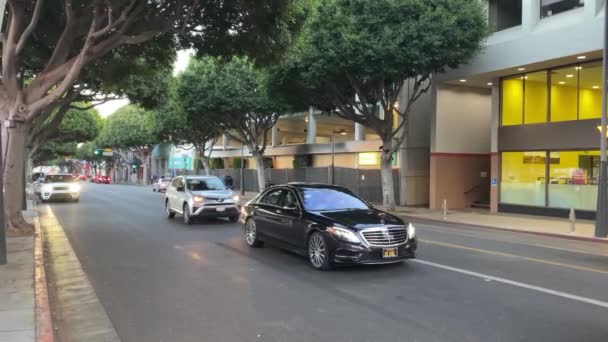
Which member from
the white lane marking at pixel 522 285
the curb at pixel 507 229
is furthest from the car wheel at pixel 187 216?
the white lane marking at pixel 522 285

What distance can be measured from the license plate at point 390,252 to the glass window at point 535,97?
609 inches

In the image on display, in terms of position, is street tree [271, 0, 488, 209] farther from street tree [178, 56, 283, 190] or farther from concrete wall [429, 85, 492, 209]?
street tree [178, 56, 283, 190]

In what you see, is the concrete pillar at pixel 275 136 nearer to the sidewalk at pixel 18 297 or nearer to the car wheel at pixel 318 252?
the sidewalk at pixel 18 297

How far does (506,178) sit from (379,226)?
53.1 ft

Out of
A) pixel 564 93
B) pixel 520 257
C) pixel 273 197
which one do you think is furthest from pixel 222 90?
pixel 520 257

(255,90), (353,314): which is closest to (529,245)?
(353,314)

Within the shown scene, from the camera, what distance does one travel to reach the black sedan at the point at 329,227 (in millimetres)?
8570

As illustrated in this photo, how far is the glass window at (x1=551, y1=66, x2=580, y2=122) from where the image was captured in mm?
20297

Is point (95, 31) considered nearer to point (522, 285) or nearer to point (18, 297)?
point (18, 297)

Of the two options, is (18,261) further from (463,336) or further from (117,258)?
(463,336)

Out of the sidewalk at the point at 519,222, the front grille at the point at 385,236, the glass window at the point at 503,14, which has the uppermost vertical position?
the glass window at the point at 503,14

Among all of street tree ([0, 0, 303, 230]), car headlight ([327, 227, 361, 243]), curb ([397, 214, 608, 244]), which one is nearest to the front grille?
car headlight ([327, 227, 361, 243])

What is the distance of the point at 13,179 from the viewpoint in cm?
1314

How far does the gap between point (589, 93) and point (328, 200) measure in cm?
1474
